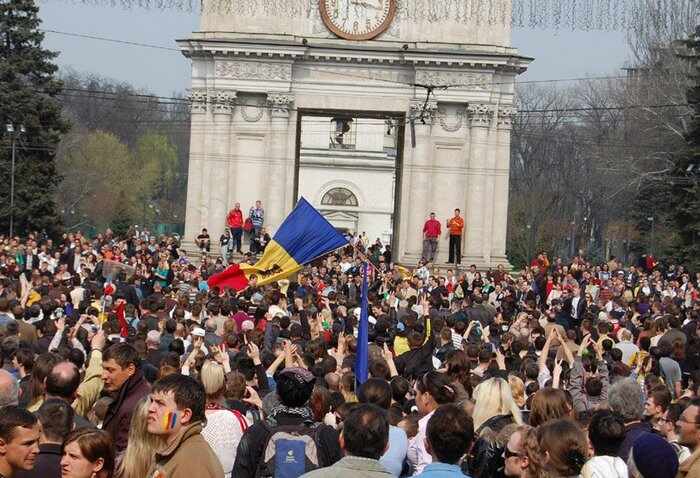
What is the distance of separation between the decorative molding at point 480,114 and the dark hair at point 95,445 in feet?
153

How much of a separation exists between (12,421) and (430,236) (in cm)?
4526

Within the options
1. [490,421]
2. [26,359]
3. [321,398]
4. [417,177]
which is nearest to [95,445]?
[321,398]

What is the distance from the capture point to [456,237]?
5409 cm

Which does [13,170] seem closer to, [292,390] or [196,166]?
[196,166]

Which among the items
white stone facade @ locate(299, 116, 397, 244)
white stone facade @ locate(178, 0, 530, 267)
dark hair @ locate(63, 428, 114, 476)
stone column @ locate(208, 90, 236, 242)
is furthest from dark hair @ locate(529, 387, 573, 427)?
white stone facade @ locate(299, 116, 397, 244)

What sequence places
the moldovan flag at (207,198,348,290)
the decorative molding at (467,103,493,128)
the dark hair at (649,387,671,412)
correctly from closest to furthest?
the dark hair at (649,387,671,412), the moldovan flag at (207,198,348,290), the decorative molding at (467,103,493,128)

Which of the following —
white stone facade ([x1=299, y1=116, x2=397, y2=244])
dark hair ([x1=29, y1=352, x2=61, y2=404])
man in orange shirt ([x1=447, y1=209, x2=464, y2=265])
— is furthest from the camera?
white stone facade ([x1=299, y1=116, x2=397, y2=244])

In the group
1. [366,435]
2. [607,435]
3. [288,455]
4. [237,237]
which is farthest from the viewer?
[237,237]

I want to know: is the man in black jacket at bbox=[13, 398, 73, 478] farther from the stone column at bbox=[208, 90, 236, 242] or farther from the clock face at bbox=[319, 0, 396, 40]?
the clock face at bbox=[319, 0, 396, 40]

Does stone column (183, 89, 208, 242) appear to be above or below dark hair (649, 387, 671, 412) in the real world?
above

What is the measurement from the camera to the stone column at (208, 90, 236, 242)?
55094 mm

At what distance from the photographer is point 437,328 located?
22828 millimetres

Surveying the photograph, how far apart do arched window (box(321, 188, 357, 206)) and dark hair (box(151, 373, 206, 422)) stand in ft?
293

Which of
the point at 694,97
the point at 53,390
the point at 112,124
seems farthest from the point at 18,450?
the point at 112,124
